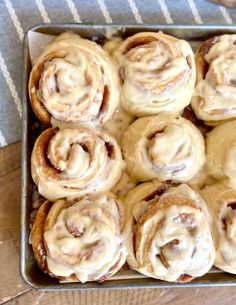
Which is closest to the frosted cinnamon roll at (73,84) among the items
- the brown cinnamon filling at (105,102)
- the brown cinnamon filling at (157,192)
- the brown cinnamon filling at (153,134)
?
the brown cinnamon filling at (105,102)

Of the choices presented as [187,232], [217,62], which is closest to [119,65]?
[217,62]

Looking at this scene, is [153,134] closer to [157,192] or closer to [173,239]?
[157,192]

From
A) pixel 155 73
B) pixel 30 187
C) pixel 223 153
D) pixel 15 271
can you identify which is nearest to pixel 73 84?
pixel 155 73

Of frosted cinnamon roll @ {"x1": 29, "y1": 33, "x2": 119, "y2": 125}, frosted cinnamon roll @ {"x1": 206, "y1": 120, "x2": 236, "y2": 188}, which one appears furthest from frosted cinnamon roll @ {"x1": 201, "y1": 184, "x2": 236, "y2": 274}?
frosted cinnamon roll @ {"x1": 29, "y1": 33, "x2": 119, "y2": 125}

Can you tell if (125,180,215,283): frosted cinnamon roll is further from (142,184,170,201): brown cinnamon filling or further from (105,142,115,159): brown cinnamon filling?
(105,142,115,159): brown cinnamon filling

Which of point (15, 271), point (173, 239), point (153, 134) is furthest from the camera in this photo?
point (15, 271)

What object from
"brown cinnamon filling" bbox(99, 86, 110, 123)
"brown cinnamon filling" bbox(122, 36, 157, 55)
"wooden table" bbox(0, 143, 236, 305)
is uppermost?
"brown cinnamon filling" bbox(122, 36, 157, 55)
